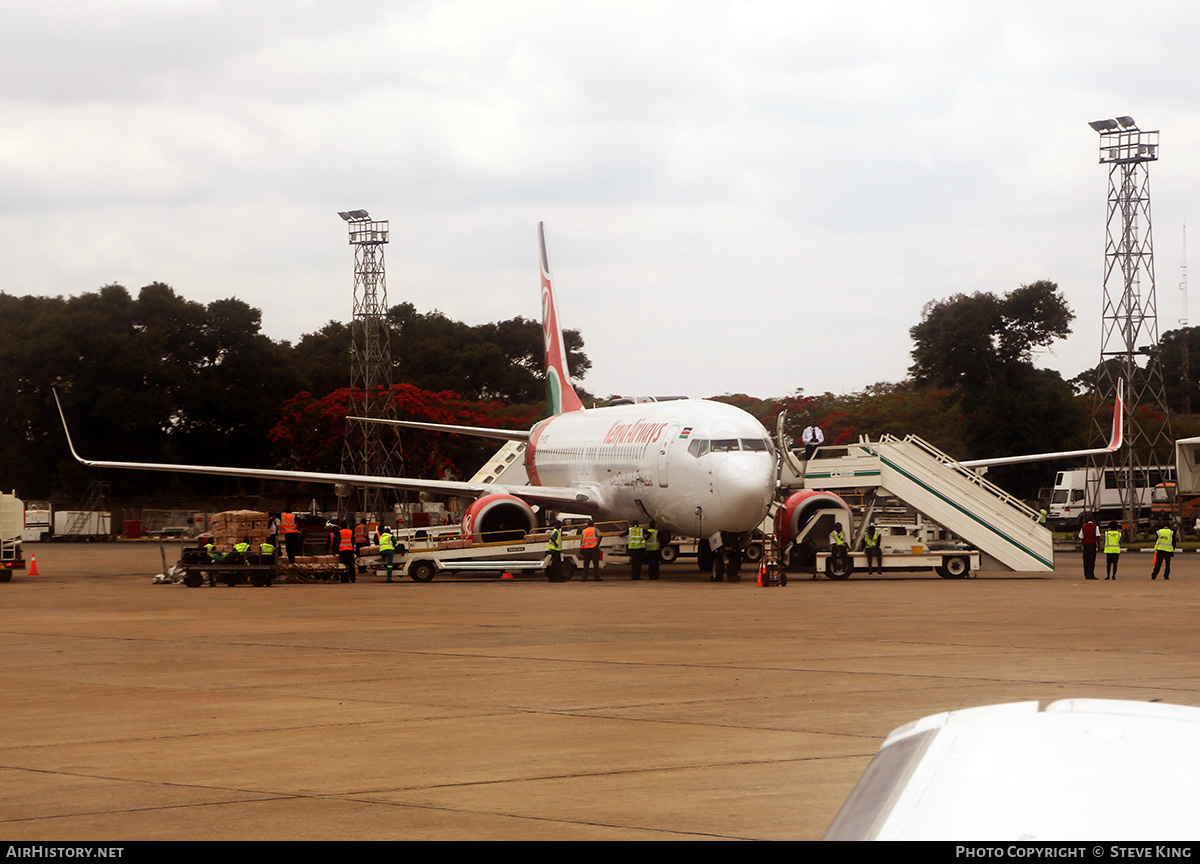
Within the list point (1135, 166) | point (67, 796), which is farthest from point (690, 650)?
point (1135, 166)

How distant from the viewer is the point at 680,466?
2877cm

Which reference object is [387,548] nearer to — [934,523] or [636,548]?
[636,548]

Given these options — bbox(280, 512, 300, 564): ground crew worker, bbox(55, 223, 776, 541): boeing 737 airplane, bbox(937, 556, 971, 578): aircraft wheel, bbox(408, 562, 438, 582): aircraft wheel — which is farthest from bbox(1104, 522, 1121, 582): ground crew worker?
bbox(280, 512, 300, 564): ground crew worker

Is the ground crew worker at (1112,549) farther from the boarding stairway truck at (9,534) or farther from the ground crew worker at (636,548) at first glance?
the boarding stairway truck at (9,534)

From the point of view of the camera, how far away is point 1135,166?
50875 millimetres

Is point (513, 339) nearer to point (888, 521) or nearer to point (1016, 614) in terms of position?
point (888, 521)

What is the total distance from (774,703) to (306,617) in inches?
451

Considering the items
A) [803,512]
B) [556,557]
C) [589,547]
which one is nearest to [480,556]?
[556,557]

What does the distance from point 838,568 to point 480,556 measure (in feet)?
28.0

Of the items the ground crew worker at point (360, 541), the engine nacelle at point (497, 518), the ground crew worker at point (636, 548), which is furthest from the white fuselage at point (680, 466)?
the ground crew worker at point (360, 541)

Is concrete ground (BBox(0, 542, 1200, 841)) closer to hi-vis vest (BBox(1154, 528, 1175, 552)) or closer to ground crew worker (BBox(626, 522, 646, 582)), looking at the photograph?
hi-vis vest (BBox(1154, 528, 1175, 552))

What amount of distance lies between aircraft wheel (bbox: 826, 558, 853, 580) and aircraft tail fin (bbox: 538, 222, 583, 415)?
12241 millimetres

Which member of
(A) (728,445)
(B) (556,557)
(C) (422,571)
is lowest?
(C) (422,571)

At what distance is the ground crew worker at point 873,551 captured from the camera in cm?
3077
